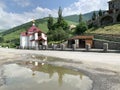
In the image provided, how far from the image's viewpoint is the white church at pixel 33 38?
7506 cm

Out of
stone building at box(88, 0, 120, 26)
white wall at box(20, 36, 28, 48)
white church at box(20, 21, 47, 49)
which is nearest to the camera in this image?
stone building at box(88, 0, 120, 26)

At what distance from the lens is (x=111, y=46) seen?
147ft

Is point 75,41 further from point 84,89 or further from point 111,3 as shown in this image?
point 84,89

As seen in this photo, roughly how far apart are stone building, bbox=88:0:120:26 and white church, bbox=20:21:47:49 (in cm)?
1828

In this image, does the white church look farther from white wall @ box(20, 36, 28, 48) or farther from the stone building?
the stone building

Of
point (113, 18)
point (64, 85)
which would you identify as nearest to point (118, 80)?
point (64, 85)

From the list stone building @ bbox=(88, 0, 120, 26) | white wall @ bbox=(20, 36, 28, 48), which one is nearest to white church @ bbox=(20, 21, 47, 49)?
white wall @ bbox=(20, 36, 28, 48)

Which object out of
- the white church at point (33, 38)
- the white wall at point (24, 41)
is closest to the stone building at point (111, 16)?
the white church at point (33, 38)

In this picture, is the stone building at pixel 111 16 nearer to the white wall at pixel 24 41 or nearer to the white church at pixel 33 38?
the white church at pixel 33 38

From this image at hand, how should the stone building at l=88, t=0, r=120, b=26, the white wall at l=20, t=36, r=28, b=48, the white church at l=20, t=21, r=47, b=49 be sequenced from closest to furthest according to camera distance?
the stone building at l=88, t=0, r=120, b=26 → the white church at l=20, t=21, r=47, b=49 → the white wall at l=20, t=36, r=28, b=48

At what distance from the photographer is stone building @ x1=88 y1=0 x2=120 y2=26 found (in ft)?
243

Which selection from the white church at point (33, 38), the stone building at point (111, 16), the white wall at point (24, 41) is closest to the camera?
the stone building at point (111, 16)

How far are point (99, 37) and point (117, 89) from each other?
42.6 meters

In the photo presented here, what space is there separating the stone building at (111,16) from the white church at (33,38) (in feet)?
60.0
